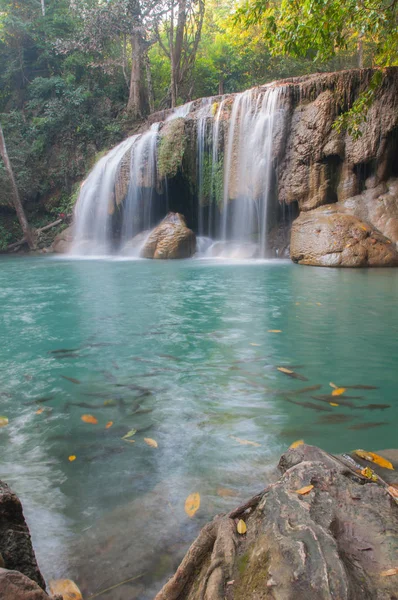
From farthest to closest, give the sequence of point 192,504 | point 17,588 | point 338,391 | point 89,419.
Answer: point 338,391 → point 89,419 → point 192,504 → point 17,588

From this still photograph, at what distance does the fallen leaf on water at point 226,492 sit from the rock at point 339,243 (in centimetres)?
950

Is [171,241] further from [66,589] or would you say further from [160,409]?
[66,589]

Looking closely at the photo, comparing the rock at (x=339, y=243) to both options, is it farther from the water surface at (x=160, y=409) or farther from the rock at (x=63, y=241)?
the rock at (x=63, y=241)

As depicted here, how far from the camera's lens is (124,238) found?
16.8 m

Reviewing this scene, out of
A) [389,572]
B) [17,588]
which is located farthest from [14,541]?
[389,572]

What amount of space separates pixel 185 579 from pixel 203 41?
33923 millimetres

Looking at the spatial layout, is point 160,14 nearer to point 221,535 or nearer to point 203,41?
point 203,41

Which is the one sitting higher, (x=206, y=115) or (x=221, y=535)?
(x=206, y=115)

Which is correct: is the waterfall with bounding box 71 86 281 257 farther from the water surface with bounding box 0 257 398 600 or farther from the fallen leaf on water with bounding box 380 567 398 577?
the fallen leaf on water with bounding box 380 567 398 577

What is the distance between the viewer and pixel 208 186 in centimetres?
1529

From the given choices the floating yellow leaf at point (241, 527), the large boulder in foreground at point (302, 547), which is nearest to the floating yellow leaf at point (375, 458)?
the large boulder in foreground at point (302, 547)

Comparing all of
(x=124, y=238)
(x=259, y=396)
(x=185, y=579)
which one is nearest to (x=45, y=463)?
(x=185, y=579)

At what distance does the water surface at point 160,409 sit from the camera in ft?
5.91

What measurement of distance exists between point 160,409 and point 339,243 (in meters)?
9.26
